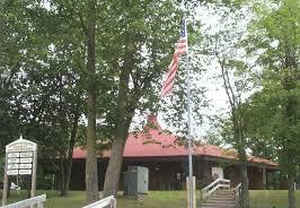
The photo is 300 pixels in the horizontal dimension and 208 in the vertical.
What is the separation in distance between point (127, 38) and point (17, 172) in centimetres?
694

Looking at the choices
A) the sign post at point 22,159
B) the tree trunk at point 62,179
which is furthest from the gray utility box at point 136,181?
the sign post at point 22,159

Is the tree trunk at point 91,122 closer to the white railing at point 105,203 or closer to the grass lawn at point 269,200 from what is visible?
the white railing at point 105,203

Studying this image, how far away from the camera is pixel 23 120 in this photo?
35719mm

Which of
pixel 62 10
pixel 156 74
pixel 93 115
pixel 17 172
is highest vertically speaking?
pixel 62 10

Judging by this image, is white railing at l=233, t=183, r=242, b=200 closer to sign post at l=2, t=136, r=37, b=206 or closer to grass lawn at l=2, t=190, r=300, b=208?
grass lawn at l=2, t=190, r=300, b=208

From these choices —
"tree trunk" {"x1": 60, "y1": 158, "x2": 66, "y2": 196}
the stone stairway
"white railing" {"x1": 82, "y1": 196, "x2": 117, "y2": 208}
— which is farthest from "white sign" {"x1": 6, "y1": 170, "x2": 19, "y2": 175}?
"tree trunk" {"x1": 60, "y1": 158, "x2": 66, "y2": 196}

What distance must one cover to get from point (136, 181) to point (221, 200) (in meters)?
4.74

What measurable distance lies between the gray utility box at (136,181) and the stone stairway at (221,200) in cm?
343

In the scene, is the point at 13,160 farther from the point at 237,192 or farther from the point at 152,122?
the point at 237,192

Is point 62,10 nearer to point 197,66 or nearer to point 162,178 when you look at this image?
point 197,66

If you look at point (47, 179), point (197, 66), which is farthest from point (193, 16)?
point (47, 179)

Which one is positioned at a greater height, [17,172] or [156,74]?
[156,74]

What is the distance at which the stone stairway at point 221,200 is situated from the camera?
31406mm

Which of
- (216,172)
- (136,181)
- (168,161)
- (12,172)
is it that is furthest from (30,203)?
(216,172)
